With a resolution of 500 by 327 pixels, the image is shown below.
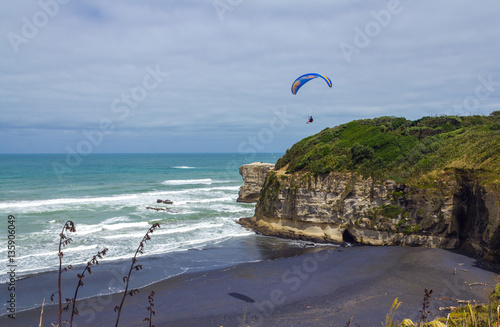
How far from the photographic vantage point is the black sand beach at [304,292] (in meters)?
14.4

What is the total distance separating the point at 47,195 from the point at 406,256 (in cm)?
5153

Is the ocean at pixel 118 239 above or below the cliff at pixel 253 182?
below

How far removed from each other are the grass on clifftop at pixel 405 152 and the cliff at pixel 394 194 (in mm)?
77

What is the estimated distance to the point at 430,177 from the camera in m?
23.1

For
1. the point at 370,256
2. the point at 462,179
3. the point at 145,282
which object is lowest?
the point at 145,282

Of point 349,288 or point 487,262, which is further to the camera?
point 487,262

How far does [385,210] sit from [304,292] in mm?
10246

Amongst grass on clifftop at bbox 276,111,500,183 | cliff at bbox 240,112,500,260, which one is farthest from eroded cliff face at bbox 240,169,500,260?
grass on clifftop at bbox 276,111,500,183

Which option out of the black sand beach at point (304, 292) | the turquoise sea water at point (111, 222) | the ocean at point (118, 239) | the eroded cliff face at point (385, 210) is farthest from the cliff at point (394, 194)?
the turquoise sea water at point (111, 222)

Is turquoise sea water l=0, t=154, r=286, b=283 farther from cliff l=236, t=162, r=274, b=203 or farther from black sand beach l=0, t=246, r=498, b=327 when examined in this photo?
black sand beach l=0, t=246, r=498, b=327

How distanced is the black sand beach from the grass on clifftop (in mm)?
5899

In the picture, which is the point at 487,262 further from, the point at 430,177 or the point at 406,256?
the point at 430,177

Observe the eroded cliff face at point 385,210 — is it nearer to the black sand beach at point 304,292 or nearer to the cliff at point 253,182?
the black sand beach at point 304,292

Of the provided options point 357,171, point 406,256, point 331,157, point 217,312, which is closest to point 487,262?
point 406,256
